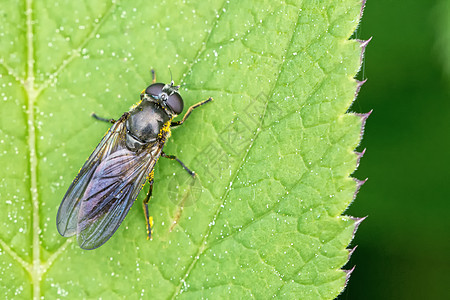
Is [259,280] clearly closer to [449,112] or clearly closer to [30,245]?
[30,245]

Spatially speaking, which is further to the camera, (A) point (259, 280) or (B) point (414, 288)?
(B) point (414, 288)

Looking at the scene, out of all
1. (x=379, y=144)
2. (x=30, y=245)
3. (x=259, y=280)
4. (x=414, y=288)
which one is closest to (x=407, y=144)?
(x=379, y=144)

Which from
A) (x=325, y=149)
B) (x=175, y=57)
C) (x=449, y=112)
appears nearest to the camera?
(x=325, y=149)

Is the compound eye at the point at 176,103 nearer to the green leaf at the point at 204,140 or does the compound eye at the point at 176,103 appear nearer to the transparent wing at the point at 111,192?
the green leaf at the point at 204,140

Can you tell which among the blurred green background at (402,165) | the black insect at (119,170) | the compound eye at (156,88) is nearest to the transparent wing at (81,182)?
the black insect at (119,170)

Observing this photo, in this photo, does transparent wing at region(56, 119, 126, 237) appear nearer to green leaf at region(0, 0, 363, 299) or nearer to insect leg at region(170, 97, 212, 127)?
green leaf at region(0, 0, 363, 299)

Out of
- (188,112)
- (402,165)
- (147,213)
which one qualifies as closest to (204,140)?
(188,112)

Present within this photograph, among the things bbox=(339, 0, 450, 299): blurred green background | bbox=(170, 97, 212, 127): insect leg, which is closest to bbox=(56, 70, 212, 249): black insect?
bbox=(170, 97, 212, 127): insect leg
